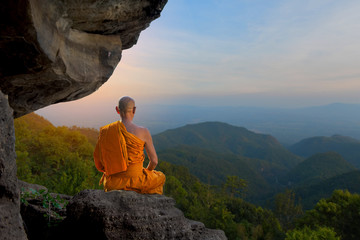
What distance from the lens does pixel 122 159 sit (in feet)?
16.4

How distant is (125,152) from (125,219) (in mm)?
1394

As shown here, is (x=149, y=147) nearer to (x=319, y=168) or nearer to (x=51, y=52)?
(x=51, y=52)

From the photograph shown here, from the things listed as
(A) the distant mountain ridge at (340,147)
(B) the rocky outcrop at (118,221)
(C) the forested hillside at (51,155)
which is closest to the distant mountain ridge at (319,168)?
(A) the distant mountain ridge at (340,147)

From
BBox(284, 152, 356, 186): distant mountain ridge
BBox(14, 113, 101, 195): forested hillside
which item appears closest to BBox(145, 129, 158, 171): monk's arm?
BBox(14, 113, 101, 195): forested hillside

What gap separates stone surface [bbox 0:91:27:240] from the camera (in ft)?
10.7

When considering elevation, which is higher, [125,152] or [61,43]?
[61,43]

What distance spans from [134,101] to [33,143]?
18.8 meters

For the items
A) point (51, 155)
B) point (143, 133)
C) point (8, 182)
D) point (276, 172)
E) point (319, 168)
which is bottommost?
point (276, 172)

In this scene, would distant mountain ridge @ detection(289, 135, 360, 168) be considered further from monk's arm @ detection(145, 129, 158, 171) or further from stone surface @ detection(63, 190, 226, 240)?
stone surface @ detection(63, 190, 226, 240)

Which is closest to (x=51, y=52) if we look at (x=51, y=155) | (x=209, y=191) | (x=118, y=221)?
(x=118, y=221)

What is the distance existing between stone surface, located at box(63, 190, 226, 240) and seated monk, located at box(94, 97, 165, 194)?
38cm

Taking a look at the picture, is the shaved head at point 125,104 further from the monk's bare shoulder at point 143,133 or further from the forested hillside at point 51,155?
the forested hillside at point 51,155

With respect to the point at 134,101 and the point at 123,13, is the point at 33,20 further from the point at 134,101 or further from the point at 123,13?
the point at 134,101

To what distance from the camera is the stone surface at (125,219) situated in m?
4.16
